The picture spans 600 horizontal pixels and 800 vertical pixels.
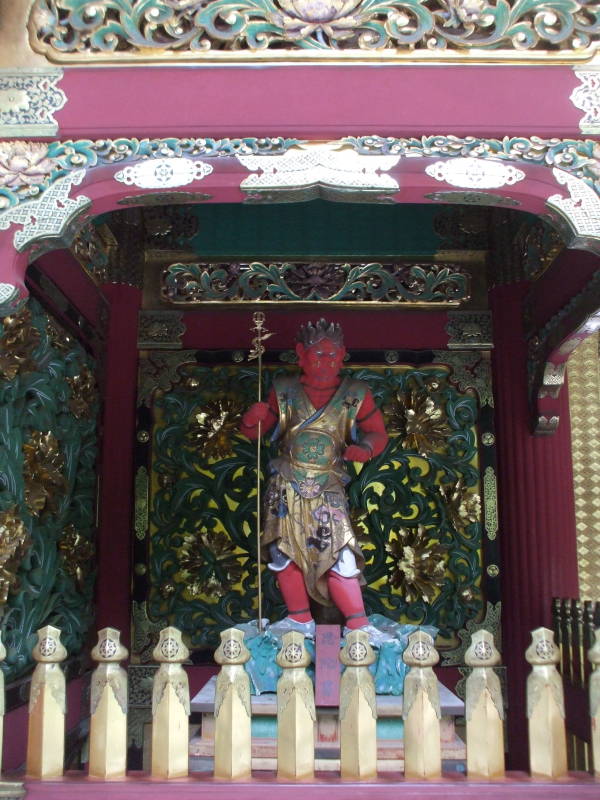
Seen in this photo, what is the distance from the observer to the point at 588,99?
3.40m

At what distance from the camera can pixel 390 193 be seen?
132 inches

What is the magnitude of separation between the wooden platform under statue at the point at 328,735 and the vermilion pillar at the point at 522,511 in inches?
55.2

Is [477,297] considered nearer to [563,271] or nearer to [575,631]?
[563,271]

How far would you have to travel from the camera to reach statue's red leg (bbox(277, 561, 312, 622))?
450cm

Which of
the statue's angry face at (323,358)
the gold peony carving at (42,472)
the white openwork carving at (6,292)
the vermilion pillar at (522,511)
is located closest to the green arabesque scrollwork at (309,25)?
the white openwork carving at (6,292)

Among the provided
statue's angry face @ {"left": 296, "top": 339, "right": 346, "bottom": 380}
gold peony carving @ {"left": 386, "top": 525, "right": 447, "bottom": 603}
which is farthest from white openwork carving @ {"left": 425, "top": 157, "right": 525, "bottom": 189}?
gold peony carving @ {"left": 386, "top": 525, "right": 447, "bottom": 603}

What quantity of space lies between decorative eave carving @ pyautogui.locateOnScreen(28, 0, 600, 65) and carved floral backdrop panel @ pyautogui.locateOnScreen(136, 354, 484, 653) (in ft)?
7.92

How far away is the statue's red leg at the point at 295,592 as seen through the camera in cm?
450

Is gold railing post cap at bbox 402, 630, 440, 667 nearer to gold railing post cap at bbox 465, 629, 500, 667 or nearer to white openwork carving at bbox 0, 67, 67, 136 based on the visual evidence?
gold railing post cap at bbox 465, 629, 500, 667

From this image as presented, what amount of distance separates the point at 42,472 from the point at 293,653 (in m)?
2.07

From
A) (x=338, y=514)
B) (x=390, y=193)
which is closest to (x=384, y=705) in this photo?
(x=338, y=514)

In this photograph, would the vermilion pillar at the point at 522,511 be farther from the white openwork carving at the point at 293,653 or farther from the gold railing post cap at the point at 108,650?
the gold railing post cap at the point at 108,650

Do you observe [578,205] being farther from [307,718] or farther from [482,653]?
[307,718]

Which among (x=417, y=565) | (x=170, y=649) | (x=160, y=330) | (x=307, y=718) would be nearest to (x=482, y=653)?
(x=307, y=718)
